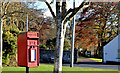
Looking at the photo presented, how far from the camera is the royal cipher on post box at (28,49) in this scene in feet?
24.1

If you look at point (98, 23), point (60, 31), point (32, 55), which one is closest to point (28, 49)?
point (32, 55)

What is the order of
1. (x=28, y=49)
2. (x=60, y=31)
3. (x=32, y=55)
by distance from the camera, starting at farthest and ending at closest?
(x=60, y=31) < (x=32, y=55) < (x=28, y=49)

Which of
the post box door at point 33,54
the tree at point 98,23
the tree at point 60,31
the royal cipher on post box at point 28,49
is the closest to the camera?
the royal cipher on post box at point 28,49

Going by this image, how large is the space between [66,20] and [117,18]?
19723 millimetres

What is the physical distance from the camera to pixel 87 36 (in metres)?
30.5

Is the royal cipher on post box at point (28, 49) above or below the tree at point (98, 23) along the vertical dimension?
below

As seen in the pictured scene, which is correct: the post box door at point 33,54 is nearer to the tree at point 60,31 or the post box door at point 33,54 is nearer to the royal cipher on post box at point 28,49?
the royal cipher on post box at point 28,49

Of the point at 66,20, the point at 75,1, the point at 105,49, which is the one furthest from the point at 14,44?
the point at 105,49

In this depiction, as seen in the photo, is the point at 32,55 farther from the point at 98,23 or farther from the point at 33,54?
the point at 98,23

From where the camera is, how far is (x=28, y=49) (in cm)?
738

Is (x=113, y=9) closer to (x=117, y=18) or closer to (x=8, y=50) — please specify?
(x=117, y=18)

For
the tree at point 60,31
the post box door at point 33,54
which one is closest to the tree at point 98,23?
the tree at point 60,31

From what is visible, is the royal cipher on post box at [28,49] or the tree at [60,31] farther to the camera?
the tree at [60,31]

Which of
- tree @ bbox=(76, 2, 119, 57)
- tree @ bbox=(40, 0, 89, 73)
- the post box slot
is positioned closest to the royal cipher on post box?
the post box slot
